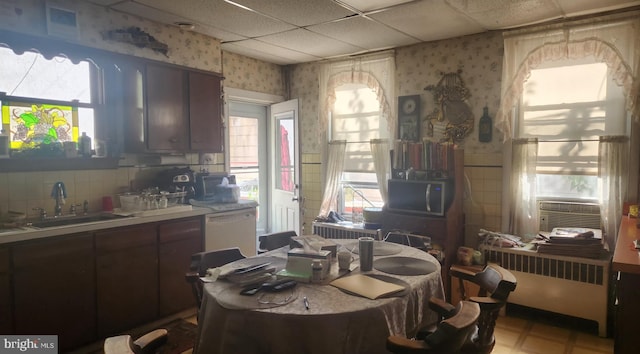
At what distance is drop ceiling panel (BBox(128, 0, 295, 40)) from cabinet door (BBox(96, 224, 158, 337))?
68.3 inches

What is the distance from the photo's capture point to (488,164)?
385cm

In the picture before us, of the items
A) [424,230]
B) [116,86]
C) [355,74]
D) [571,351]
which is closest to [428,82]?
[355,74]

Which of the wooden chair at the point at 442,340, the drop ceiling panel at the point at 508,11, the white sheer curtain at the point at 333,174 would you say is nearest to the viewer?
the wooden chair at the point at 442,340

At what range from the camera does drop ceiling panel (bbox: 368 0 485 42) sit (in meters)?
3.17

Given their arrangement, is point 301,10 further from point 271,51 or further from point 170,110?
point 170,110

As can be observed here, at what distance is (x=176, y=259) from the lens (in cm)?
339

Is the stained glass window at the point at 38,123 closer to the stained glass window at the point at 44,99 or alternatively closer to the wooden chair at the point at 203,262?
the stained glass window at the point at 44,99

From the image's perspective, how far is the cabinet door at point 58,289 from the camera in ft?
8.16

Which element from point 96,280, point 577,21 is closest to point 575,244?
point 577,21

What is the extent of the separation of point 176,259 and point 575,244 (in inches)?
126

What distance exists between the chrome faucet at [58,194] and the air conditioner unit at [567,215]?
3.95 meters

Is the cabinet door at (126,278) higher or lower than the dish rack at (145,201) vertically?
lower

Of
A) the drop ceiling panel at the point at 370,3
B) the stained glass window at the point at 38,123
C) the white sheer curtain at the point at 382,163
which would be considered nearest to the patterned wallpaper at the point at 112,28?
the stained glass window at the point at 38,123

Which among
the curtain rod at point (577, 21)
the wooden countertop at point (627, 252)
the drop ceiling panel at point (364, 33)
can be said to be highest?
the drop ceiling panel at point (364, 33)
